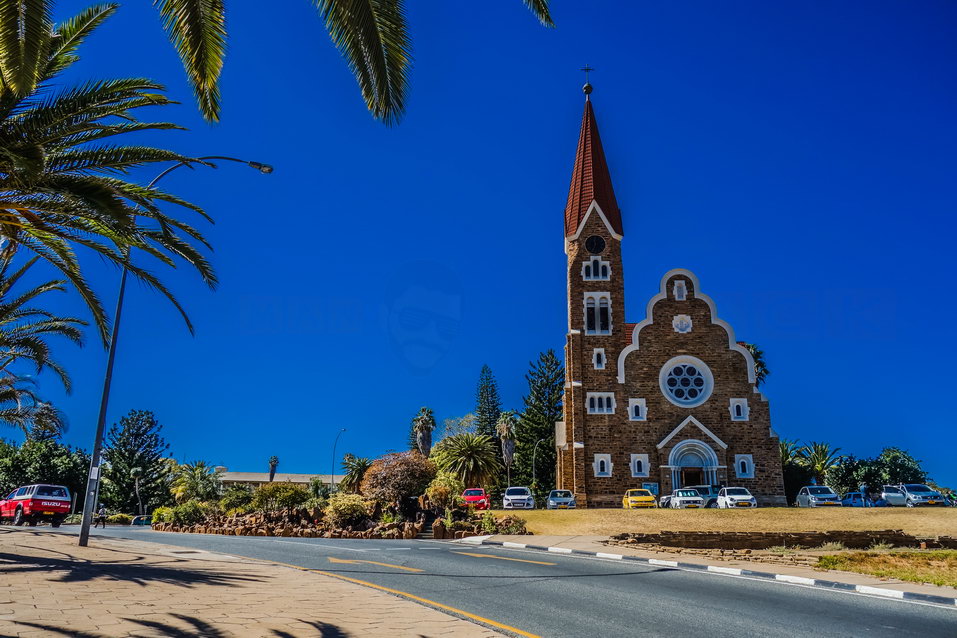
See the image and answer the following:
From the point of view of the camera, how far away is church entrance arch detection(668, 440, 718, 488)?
4212cm

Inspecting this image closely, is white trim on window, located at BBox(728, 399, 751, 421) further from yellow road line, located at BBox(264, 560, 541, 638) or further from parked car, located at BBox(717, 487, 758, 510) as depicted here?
yellow road line, located at BBox(264, 560, 541, 638)

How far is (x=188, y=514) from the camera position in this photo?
1272 inches

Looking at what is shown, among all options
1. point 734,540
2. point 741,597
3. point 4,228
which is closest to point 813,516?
point 734,540

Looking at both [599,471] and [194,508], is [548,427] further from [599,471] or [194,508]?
[194,508]

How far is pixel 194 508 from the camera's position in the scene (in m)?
32.8

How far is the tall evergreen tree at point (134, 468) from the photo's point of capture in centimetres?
6116

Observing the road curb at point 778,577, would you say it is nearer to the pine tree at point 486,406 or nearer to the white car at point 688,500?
the white car at point 688,500

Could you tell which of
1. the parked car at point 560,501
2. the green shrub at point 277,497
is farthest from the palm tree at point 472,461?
the green shrub at point 277,497

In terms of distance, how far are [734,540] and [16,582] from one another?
58.0ft

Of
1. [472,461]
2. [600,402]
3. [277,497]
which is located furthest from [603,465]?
[277,497]

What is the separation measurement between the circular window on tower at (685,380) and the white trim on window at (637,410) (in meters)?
1.62

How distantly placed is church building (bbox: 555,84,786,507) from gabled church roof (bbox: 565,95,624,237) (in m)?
4.05

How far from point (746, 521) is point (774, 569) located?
14519mm

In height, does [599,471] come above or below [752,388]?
below
